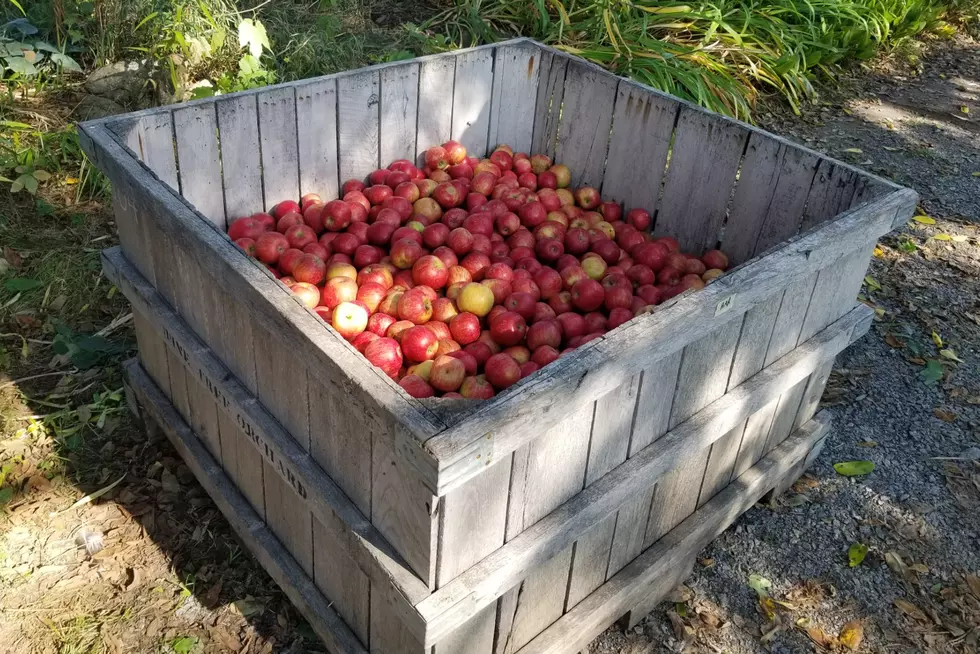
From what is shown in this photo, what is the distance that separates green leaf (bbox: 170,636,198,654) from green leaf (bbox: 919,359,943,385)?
3.13 m

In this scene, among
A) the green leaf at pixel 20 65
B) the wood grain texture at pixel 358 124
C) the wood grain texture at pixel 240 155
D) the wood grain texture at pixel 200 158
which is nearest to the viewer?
the wood grain texture at pixel 200 158

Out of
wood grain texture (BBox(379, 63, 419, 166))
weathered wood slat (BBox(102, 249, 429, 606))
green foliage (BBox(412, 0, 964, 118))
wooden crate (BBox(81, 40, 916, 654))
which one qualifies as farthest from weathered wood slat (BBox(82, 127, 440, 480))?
green foliage (BBox(412, 0, 964, 118))

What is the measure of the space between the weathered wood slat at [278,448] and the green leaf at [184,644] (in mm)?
610

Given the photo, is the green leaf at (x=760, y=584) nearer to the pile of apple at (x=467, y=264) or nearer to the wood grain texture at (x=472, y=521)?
the pile of apple at (x=467, y=264)

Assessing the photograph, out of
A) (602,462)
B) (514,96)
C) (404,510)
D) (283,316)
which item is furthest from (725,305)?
(514,96)

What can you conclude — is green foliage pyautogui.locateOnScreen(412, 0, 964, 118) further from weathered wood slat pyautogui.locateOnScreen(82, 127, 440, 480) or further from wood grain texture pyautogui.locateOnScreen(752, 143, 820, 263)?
weathered wood slat pyautogui.locateOnScreen(82, 127, 440, 480)

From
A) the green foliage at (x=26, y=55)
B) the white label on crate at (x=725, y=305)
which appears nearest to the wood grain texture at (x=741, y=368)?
the white label on crate at (x=725, y=305)

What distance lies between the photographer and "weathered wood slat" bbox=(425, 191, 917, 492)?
160 centimetres

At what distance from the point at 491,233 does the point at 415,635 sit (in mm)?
1748

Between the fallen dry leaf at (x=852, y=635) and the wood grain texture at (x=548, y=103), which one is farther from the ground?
the wood grain texture at (x=548, y=103)

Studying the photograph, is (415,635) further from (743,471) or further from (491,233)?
(491,233)

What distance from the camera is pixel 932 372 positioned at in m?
3.82

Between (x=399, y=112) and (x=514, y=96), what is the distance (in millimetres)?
570

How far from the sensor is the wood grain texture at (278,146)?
3.07 metres
